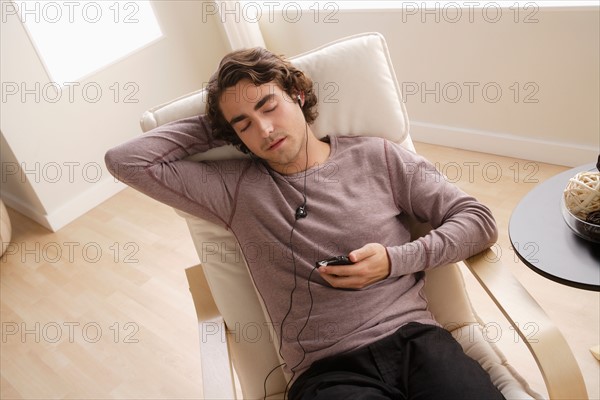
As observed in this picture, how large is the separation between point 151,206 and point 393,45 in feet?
5.06

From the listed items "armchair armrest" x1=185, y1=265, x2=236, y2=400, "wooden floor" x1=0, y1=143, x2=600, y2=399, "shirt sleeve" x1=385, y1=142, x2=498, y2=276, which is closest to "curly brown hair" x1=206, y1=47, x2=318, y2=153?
"shirt sleeve" x1=385, y1=142, x2=498, y2=276

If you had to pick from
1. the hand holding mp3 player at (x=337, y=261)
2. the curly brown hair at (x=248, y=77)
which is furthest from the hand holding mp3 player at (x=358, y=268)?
the curly brown hair at (x=248, y=77)

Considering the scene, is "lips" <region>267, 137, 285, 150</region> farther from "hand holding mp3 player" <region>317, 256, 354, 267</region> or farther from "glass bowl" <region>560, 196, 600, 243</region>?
"glass bowl" <region>560, 196, 600, 243</region>

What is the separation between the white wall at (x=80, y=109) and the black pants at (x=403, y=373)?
2.16 meters

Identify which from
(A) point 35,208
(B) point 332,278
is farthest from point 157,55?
(B) point 332,278

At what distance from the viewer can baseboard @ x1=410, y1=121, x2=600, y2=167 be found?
236 centimetres

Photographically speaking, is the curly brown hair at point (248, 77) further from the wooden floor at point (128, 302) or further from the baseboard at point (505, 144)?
the baseboard at point (505, 144)

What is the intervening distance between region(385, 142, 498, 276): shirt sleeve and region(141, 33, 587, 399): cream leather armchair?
0.22 feet

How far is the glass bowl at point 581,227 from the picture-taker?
118 cm

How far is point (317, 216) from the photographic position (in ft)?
4.57

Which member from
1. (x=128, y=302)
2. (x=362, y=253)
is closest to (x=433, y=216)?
(x=362, y=253)

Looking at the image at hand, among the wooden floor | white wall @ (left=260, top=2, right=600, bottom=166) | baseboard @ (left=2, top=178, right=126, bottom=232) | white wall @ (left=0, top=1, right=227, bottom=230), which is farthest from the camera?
baseboard @ (left=2, top=178, right=126, bottom=232)

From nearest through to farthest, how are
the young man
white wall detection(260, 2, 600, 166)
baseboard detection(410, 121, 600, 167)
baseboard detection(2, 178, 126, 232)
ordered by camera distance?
the young man → white wall detection(260, 2, 600, 166) → baseboard detection(410, 121, 600, 167) → baseboard detection(2, 178, 126, 232)

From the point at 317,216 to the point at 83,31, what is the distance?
2.16 meters
